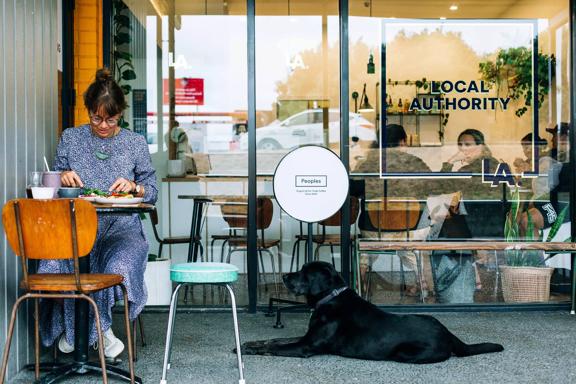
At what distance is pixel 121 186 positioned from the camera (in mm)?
4199

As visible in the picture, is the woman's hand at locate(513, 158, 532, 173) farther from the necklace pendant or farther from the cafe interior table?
the cafe interior table

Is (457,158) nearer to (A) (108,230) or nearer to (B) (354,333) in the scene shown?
(B) (354,333)

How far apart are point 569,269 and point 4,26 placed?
4.17 meters

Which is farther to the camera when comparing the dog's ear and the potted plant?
the potted plant

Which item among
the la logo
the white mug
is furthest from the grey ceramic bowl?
the la logo

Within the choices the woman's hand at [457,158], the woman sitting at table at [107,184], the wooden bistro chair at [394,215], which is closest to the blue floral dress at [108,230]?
the woman sitting at table at [107,184]

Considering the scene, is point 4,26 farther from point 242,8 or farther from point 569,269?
point 569,269

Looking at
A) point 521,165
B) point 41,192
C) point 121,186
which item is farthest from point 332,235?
point 41,192

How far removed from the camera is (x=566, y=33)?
6.17 metres

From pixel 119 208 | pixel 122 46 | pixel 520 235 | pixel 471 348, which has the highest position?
pixel 122 46

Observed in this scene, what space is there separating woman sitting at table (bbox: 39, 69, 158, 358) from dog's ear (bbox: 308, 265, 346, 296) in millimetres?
890

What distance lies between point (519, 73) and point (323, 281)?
115 inches

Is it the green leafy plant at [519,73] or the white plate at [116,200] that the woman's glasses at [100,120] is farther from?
the green leafy plant at [519,73]

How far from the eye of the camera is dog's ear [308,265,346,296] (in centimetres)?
452
